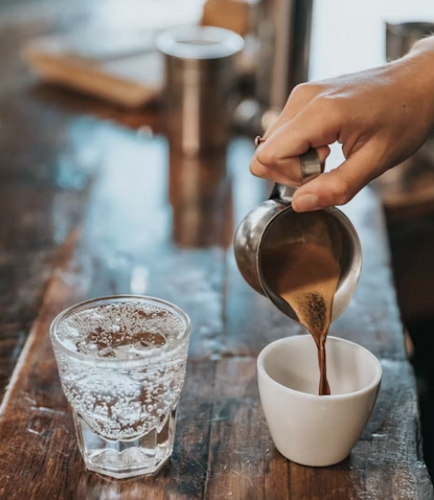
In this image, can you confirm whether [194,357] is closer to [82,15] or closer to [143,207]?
[143,207]

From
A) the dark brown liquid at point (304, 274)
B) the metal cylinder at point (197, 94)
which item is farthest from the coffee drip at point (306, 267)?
the metal cylinder at point (197, 94)

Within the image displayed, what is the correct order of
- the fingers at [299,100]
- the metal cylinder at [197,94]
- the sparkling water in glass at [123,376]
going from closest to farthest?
the sparkling water in glass at [123,376] → the fingers at [299,100] → the metal cylinder at [197,94]

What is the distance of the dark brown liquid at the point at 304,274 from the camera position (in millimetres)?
1056

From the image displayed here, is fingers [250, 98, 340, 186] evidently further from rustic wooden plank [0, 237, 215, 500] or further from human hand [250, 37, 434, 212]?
rustic wooden plank [0, 237, 215, 500]

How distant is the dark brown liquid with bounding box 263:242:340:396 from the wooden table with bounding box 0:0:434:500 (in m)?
0.14

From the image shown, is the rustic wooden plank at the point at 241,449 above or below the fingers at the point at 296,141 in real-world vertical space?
below

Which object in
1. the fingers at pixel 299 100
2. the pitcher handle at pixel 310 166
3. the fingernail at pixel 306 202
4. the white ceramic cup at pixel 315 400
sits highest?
the fingers at pixel 299 100

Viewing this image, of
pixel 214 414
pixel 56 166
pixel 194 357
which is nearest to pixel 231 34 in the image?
pixel 56 166

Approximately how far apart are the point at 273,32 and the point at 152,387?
1.35 m

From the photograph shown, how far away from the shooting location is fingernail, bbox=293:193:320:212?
3.13 feet

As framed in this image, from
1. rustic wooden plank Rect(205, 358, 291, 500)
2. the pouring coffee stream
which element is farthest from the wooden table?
the pouring coffee stream

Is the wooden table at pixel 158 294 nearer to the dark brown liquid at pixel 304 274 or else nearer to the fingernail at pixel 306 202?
the dark brown liquid at pixel 304 274

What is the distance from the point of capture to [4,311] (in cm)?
135

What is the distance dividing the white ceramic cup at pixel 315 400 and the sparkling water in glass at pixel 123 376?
0.11m
